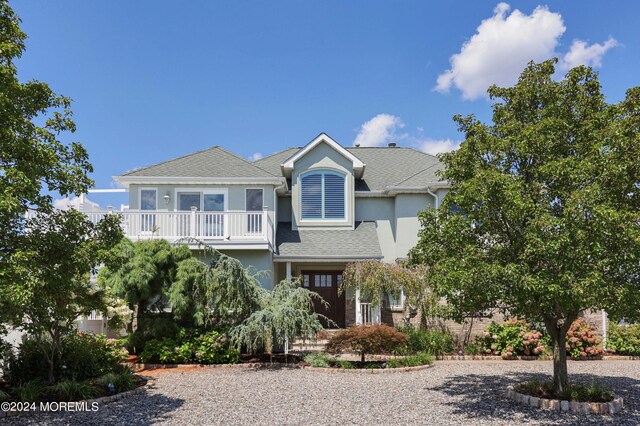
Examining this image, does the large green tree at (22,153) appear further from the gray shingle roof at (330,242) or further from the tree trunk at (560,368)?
the gray shingle roof at (330,242)

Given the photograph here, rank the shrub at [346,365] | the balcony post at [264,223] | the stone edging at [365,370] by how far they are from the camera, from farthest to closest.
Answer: the balcony post at [264,223]
the shrub at [346,365]
the stone edging at [365,370]

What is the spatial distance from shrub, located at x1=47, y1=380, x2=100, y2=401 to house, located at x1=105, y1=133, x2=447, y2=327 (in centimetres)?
867

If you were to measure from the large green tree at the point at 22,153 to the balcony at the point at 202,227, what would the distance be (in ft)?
30.8

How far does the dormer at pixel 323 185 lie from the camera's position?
Answer: 20516 millimetres

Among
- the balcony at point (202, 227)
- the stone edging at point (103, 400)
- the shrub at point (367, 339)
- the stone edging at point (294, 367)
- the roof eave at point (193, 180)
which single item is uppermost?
the roof eave at point (193, 180)

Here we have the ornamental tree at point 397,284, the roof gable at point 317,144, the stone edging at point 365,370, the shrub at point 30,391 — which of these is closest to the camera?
the shrub at point 30,391

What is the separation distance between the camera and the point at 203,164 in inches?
779

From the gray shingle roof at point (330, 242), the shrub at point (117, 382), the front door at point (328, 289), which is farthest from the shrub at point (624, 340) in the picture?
the shrub at point (117, 382)

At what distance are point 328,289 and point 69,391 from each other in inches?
502

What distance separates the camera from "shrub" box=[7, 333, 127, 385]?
10.1 meters

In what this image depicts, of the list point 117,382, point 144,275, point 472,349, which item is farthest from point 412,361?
point 144,275

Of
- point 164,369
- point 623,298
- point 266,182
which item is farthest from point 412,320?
point 623,298

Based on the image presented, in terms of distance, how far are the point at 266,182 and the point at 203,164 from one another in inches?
118

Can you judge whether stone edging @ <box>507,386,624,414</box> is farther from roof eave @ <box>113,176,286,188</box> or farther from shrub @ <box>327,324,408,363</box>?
roof eave @ <box>113,176,286,188</box>
